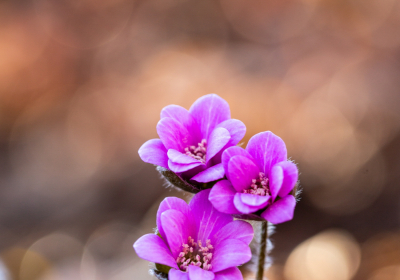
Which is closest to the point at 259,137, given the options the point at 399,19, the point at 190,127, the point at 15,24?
the point at 190,127

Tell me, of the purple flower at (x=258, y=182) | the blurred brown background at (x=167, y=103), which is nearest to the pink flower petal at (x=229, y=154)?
the purple flower at (x=258, y=182)

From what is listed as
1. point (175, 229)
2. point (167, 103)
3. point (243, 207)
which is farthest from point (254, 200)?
point (167, 103)

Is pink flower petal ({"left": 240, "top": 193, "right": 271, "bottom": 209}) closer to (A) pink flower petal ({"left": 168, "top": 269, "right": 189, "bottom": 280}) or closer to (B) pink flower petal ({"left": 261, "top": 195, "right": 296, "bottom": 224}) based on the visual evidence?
(B) pink flower petal ({"left": 261, "top": 195, "right": 296, "bottom": 224})

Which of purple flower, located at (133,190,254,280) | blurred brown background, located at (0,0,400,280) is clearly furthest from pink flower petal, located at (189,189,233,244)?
blurred brown background, located at (0,0,400,280)

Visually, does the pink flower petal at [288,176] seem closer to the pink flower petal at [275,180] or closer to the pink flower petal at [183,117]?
the pink flower petal at [275,180]

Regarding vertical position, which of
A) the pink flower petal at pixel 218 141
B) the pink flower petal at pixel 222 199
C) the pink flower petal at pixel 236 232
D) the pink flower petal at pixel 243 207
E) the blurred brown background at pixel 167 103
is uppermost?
the blurred brown background at pixel 167 103

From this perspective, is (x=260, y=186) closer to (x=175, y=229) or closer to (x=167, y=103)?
(x=175, y=229)

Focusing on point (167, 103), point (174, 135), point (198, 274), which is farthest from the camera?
point (167, 103)
